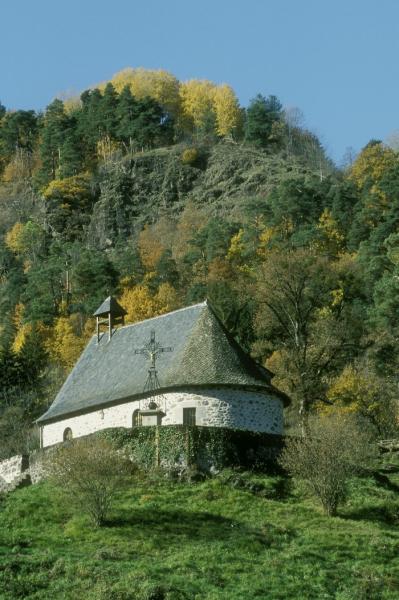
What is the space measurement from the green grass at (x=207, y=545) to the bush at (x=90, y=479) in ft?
1.85

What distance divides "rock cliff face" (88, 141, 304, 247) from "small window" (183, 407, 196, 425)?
63080mm

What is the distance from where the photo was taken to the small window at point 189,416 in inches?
1769

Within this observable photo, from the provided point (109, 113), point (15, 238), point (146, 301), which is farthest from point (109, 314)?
point (109, 113)

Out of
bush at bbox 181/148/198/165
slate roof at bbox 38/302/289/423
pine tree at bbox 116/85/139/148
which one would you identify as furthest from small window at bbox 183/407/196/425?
pine tree at bbox 116/85/139/148

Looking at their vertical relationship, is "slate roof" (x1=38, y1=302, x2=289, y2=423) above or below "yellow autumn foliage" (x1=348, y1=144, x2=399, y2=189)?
below

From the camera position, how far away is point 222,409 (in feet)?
148

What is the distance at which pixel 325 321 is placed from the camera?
57875 mm

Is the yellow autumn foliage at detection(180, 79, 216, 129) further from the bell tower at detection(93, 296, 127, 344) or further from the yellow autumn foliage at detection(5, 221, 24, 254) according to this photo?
the bell tower at detection(93, 296, 127, 344)

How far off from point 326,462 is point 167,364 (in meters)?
11.1

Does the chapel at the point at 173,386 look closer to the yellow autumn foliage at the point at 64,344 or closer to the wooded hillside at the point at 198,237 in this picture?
the wooded hillside at the point at 198,237

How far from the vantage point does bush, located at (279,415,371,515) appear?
37719 mm

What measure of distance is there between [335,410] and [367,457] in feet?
46.7

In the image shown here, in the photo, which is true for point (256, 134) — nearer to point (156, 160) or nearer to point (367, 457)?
point (156, 160)

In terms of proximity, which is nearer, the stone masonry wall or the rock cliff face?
the stone masonry wall
